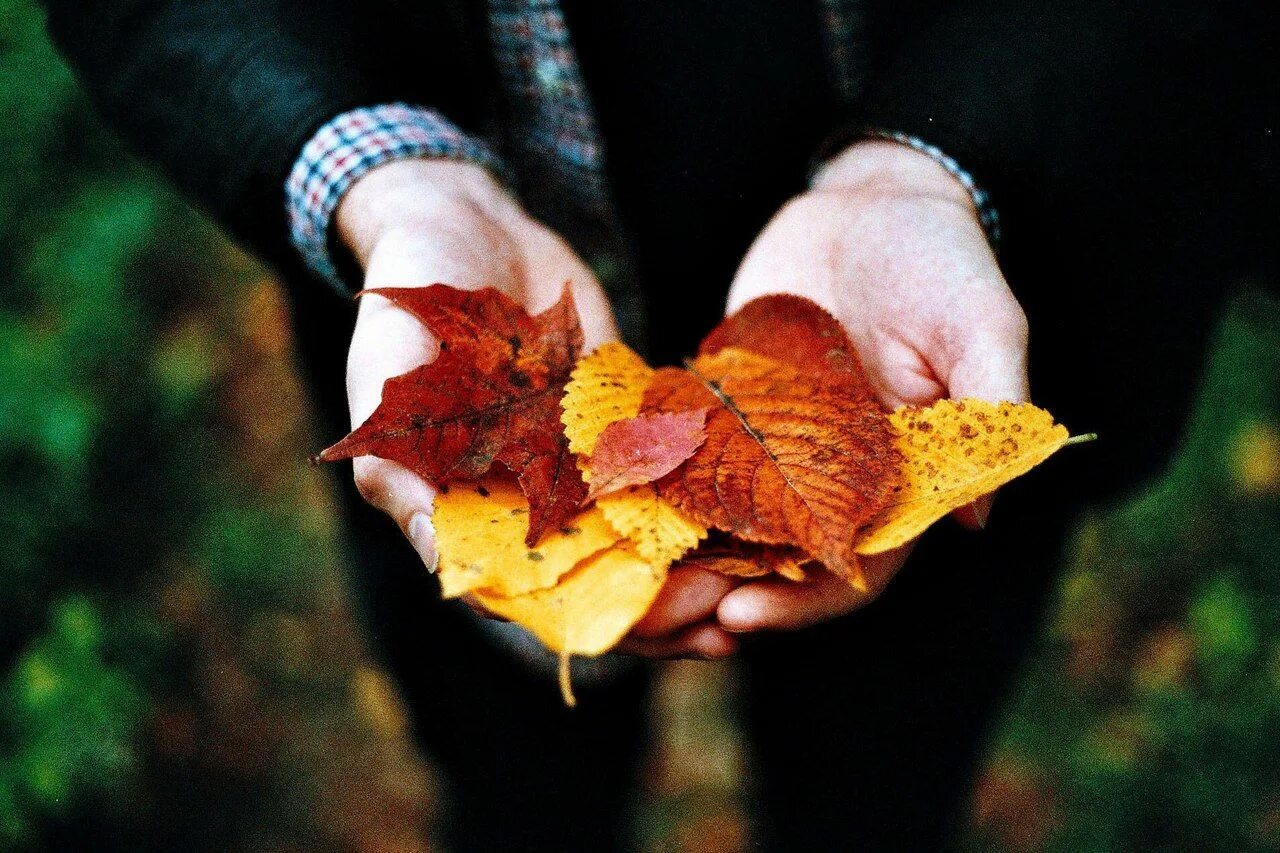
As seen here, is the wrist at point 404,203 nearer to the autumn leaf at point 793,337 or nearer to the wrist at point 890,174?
the autumn leaf at point 793,337

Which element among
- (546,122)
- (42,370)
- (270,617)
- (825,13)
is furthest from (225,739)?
(825,13)

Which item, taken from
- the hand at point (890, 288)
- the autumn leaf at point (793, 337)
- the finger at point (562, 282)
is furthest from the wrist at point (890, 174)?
the finger at point (562, 282)

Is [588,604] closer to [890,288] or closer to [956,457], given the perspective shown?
[956,457]

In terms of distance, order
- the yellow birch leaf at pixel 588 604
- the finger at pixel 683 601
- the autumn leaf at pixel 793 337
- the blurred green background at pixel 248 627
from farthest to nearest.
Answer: the blurred green background at pixel 248 627 → the autumn leaf at pixel 793 337 → the finger at pixel 683 601 → the yellow birch leaf at pixel 588 604

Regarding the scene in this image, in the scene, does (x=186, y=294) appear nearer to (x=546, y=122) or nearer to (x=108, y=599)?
(x=108, y=599)

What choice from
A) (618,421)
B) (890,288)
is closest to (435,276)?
(618,421)

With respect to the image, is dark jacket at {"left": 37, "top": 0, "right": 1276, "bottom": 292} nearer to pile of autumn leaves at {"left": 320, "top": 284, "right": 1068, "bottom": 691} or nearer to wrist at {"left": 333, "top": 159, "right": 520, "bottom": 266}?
wrist at {"left": 333, "top": 159, "right": 520, "bottom": 266}

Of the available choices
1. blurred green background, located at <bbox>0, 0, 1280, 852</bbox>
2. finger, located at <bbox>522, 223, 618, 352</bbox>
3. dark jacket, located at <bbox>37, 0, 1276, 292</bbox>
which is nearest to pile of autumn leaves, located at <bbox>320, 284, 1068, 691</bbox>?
finger, located at <bbox>522, 223, 618, 352</bbox>
